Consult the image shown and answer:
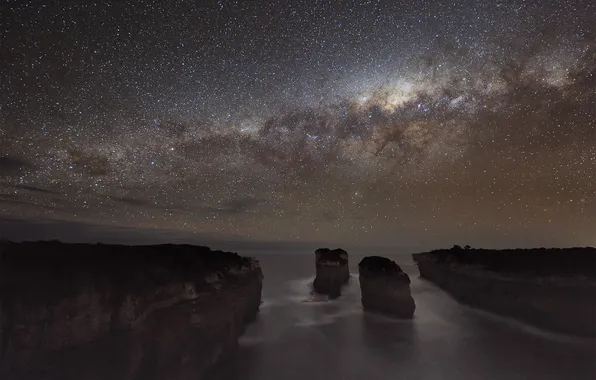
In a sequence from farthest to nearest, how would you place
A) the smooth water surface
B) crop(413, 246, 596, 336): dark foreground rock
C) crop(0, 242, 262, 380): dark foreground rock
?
crop(413, 246, 596, 336): dark foreground rock → the smooth water surface → crop(0, 242, 262, 380): dark foreground rock

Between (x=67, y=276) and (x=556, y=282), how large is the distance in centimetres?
3642

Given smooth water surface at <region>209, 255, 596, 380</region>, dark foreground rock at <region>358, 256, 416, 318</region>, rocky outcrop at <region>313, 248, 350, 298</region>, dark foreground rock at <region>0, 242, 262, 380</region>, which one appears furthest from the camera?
rocky outcrop at <region>313, 248, 350, 298</region>

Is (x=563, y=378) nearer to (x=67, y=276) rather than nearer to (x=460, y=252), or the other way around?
(x=67, y=276)

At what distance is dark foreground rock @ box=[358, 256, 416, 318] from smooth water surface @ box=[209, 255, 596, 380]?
1.51 m

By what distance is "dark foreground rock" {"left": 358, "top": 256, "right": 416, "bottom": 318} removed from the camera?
31.5m

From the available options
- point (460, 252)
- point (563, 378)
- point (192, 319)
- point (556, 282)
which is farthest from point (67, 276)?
point (460, 252)

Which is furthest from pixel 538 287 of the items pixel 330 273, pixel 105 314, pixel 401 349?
pixel 105 314

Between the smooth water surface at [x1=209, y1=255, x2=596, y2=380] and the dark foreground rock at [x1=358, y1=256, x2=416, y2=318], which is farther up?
the dark foreground rock at [x1=358, y1=256, x2=416, y2=318]

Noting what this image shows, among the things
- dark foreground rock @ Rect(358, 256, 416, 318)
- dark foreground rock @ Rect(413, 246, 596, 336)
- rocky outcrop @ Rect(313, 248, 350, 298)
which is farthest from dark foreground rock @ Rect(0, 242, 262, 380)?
dark foreground rock @ Rect(413, 246, 596, 336)

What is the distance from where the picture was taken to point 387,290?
3212cm

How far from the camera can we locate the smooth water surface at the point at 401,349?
59.2 ft

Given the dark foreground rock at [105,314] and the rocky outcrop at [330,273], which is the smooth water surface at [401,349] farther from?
the rocky outcrop at [330,273]

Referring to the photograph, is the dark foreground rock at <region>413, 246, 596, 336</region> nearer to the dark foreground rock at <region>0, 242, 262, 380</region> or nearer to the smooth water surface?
the smooth water surface

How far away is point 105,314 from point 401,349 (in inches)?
797
